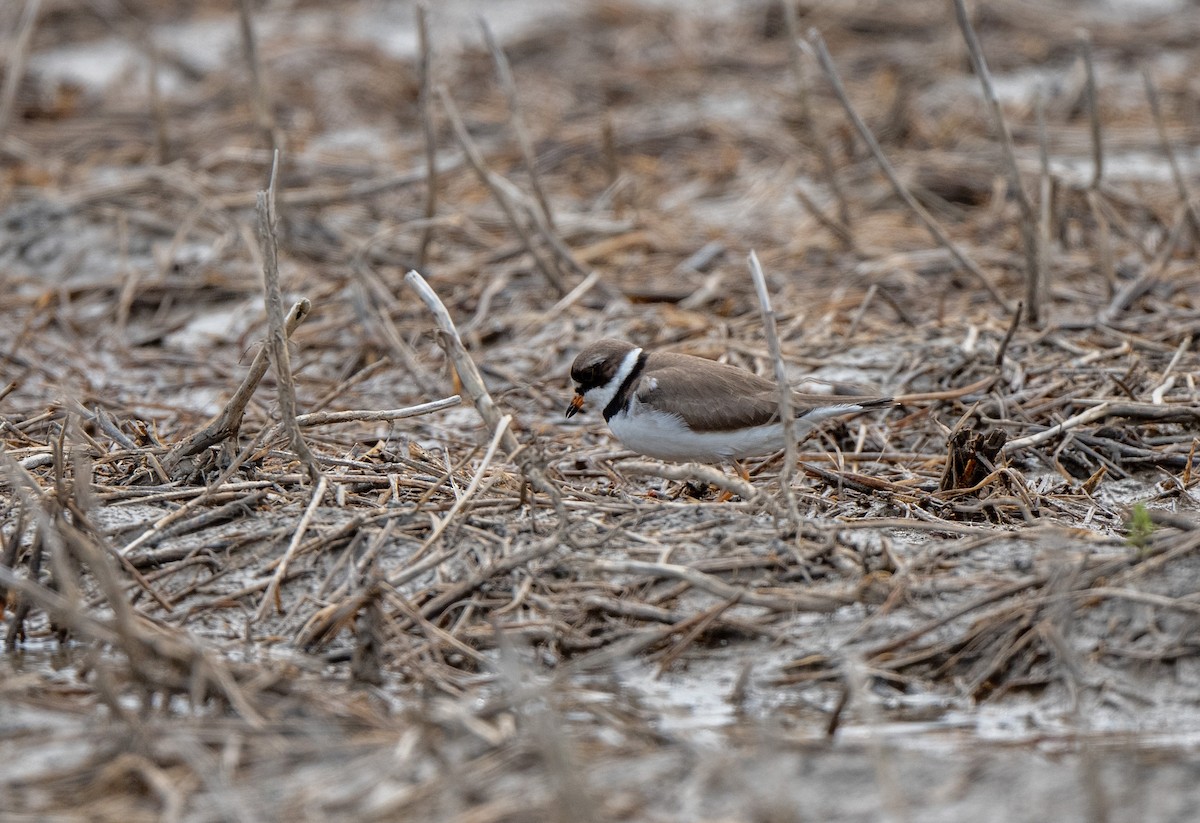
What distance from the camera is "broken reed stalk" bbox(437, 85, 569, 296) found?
8406mm

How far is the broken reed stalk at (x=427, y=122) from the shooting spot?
328 inches

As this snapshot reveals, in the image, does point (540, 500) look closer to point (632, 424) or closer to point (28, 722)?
point (632, 424)

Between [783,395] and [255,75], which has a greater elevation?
[255,75]

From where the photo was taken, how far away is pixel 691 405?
5.99 m

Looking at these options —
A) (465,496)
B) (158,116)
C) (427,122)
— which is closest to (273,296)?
(465,496)

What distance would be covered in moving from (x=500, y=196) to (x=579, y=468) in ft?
8.12

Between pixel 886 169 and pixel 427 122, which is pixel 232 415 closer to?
pixel 427 122

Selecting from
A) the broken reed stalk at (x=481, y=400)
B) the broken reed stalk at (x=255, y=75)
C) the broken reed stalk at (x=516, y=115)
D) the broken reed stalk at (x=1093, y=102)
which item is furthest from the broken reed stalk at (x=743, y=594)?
the broken reed stalk at (x=255, y=75)

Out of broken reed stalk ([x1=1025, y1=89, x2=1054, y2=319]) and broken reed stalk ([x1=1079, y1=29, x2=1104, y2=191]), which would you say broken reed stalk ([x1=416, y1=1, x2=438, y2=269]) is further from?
broken reed stalk ([x1=1079, y1=29, x2=1104, y2=191])

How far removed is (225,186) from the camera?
35.1 ft

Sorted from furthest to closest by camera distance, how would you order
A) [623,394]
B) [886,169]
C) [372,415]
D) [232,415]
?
[886,169], [623,394], [372,415], [232,415]

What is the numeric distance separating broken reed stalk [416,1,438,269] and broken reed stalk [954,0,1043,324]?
3.03 meters

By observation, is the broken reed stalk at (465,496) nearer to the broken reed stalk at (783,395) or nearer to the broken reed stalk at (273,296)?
the broken reed stalk at (273,296)

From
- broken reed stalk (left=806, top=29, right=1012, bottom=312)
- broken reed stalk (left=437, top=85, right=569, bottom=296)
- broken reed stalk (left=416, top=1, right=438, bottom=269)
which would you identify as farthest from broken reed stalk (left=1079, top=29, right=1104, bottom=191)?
broken reed stalk (left=416, top=1, right=438, bottom=269)
